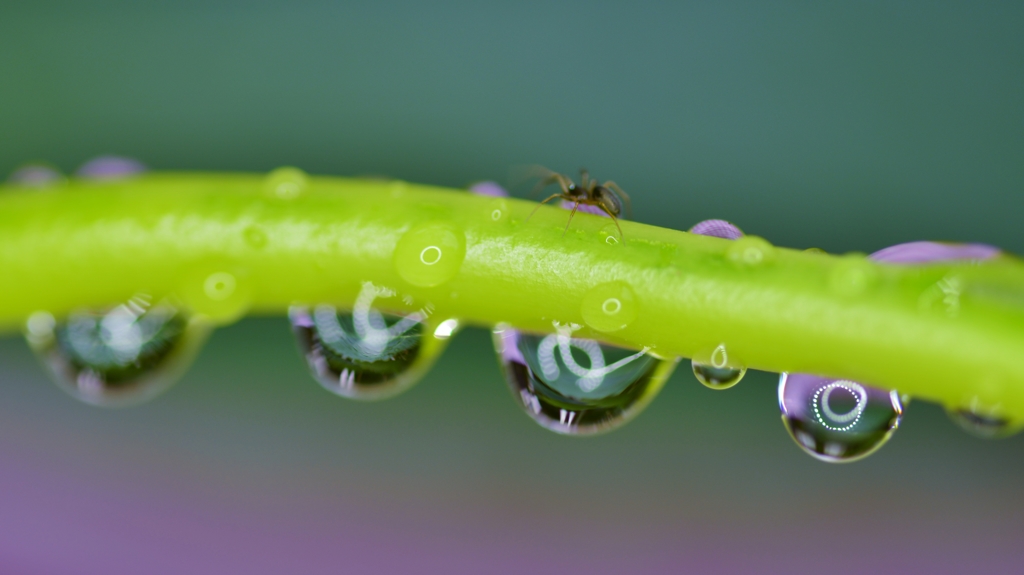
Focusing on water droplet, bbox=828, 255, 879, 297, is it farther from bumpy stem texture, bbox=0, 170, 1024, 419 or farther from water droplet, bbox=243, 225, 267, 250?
water droplet, bbox=243, 225, 267, 250

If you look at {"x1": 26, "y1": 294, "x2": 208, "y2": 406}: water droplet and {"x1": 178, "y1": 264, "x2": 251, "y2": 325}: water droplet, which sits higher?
{"x1": 26, "y1": 294, "x2": 208, "y2": 406}: water droplet

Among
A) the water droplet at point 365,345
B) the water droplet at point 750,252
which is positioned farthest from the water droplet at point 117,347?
the water droplet at point 750,252

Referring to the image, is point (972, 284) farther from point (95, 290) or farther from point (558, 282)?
point (95, 290)

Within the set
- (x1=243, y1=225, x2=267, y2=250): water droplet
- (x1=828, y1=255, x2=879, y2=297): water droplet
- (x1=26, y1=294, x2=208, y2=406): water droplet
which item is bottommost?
(x1=243, y1=225, x2=267, y2=250): water droplet

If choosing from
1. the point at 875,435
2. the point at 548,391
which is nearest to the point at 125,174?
the point at 548,391

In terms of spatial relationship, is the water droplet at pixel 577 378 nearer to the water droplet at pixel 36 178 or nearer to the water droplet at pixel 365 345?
the water droplet at pixel 365 345

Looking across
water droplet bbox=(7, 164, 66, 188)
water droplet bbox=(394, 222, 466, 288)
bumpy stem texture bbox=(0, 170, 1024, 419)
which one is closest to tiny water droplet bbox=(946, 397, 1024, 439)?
bumpy stem texture bbox=(0, 170, 1024, 419)
